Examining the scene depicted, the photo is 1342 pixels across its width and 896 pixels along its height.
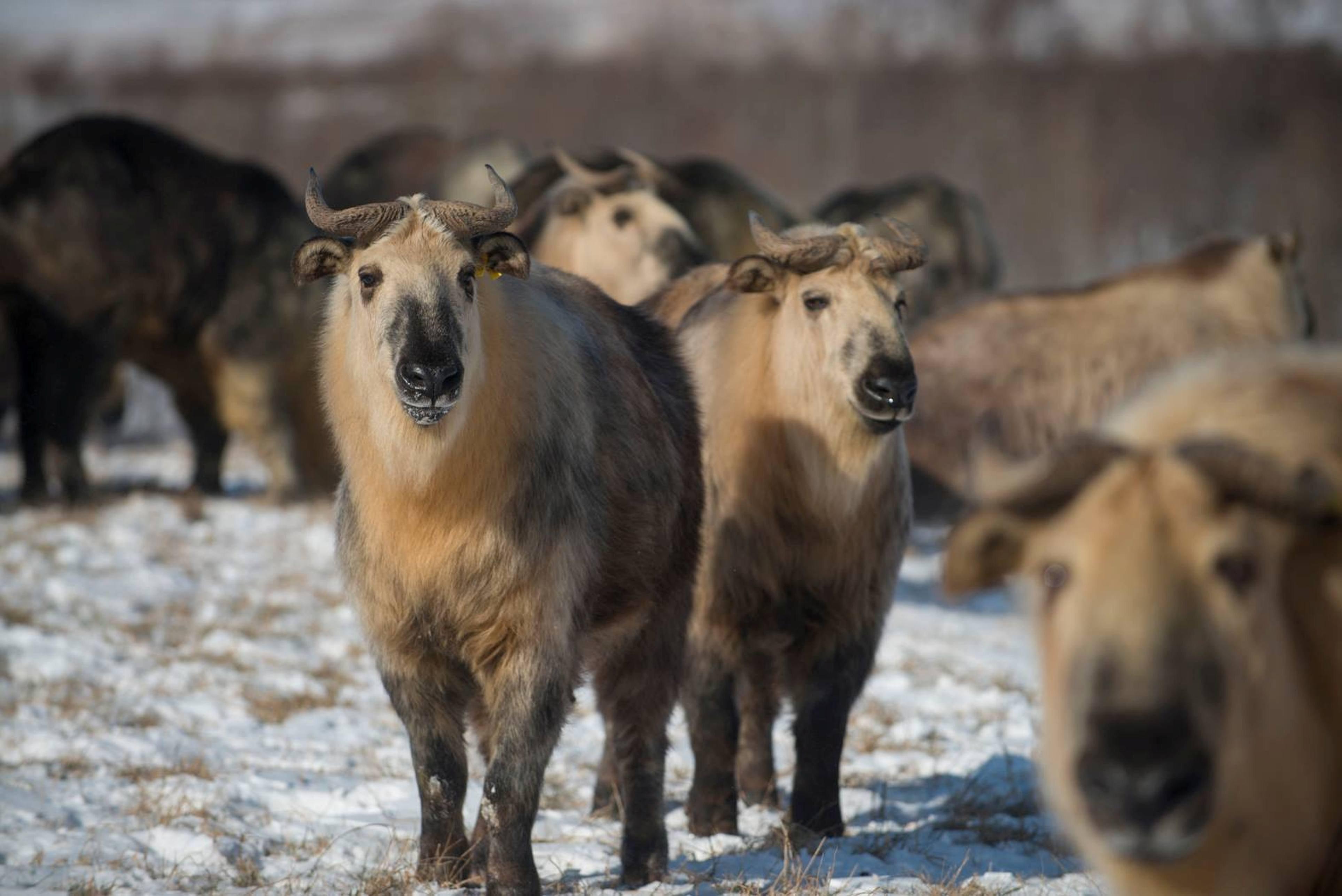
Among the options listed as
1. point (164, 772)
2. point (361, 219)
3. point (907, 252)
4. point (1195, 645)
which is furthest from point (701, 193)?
point (1195, 645)

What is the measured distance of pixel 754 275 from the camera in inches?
235

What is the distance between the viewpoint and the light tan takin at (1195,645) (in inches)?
91.1

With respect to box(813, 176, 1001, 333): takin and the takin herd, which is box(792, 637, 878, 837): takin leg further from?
box(813, 176, 1001, 333): takin

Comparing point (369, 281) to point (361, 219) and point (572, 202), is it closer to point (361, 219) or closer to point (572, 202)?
point (361, 219)

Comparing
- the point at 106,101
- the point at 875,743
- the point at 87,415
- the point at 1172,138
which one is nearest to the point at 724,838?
the point at 875,743

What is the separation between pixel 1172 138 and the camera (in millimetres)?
23203

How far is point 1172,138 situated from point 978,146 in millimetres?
2932

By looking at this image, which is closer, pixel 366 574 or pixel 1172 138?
pixel 366 574

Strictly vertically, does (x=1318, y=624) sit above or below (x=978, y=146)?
below

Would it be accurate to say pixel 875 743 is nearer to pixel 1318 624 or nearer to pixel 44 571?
pixel 1318 624

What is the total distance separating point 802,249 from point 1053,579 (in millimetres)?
3294

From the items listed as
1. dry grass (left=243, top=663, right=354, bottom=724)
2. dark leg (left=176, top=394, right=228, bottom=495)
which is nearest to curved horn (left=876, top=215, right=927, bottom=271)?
dry grass (left=243, top=663, right=354, bottom=724)

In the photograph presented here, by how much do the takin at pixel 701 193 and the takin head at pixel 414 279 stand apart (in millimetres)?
5030

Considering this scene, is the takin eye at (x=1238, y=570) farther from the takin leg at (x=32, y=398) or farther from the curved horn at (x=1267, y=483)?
the takin leg at (x=32, y=398)
